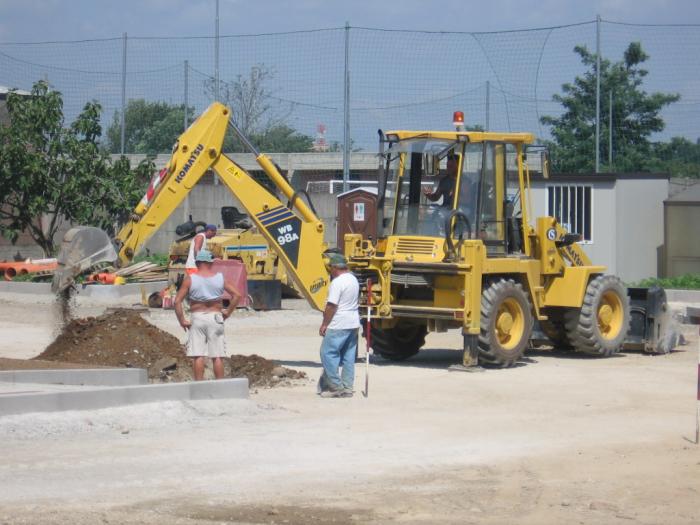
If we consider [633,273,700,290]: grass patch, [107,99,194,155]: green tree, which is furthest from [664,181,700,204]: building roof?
[107,99,194,155]: green tree

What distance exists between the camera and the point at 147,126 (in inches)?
1282

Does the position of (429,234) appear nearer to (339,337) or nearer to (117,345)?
(339,337)

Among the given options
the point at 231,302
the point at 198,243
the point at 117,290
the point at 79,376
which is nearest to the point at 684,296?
the point at 198,243

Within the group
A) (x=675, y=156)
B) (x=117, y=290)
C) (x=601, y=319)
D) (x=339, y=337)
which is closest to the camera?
(x=339, y=337)

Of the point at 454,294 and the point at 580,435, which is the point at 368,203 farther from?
the point at 580,435

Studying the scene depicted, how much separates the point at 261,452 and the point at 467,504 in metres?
2.25

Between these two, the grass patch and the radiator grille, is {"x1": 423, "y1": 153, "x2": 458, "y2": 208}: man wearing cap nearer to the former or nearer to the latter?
the radiator grille

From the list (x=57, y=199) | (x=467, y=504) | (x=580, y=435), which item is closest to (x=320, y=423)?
(x=580, y=435)

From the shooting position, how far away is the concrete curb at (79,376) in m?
12.3

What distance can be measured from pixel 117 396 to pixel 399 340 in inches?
286

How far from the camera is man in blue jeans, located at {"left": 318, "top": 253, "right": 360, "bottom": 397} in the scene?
13500 millimetres

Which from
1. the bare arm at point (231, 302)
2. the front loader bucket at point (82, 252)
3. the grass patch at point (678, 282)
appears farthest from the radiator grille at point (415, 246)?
the grass patch at point (678, 282)

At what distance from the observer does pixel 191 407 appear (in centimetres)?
1162

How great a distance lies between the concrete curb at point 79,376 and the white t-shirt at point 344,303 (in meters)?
2.22
